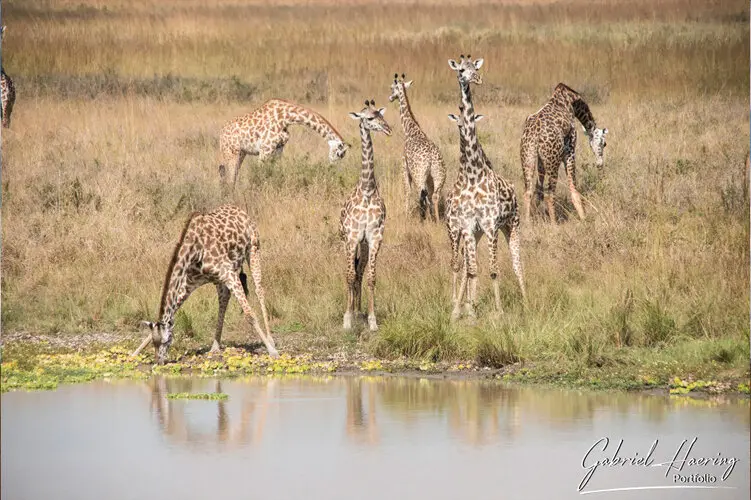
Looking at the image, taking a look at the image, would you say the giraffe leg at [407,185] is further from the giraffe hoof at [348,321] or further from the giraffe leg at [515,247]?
the giraffe hoof at [348,321]

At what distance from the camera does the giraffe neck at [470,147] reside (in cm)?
1354

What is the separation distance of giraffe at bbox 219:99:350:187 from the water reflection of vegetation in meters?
8.35

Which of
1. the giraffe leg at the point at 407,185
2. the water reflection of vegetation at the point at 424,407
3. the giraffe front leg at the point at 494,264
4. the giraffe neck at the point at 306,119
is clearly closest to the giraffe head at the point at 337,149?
the giraffe neck at the point at 306,119

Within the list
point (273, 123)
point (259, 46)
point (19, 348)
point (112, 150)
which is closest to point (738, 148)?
point (273, 123)

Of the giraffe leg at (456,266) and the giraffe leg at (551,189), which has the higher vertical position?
the giraffe leg at (551,189)

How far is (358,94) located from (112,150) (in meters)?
7.77

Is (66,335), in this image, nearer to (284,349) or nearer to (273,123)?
(284,349)

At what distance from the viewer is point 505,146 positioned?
21078 mm

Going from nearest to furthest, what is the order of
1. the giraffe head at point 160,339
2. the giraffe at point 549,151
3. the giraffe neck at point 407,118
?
the giraffe head at point 160,339 < the giraffe at point 549,151 < the giraffe neck at point 407,118

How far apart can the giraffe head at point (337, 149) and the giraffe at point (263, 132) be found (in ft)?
0.13

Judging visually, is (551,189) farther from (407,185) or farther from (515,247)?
(515,247)

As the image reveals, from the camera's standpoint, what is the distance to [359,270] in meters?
13.9

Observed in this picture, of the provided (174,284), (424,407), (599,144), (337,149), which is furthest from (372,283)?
(599,144)

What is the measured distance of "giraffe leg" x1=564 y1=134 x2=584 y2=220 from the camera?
17.4 metres
